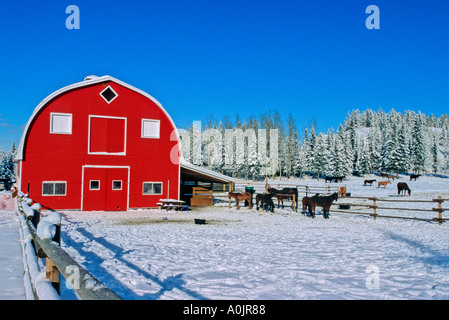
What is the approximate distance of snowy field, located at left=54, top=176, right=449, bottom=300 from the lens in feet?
19.1

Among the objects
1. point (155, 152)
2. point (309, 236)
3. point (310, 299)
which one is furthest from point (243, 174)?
point (310, 299)

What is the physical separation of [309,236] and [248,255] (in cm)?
403

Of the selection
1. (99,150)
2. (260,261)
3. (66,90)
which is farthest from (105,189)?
(260,261)

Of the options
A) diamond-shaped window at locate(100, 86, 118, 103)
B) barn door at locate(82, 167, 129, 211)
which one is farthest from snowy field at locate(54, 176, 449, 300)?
diamond-shaped window at locate(100, 86, 118, 103)

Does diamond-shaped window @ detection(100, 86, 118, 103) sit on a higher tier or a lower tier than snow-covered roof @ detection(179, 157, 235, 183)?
higher

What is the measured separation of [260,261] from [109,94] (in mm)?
15649

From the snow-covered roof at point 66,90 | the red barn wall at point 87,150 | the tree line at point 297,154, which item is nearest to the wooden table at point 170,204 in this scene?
the red barn wall at point 87,150

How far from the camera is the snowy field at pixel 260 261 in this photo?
5.81 meters

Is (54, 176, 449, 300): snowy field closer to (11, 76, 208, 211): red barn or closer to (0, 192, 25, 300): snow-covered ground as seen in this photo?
(0, 192, 25, 300): snow-covered ground

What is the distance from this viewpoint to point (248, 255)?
8477 millimetres

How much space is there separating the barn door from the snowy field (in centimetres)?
601

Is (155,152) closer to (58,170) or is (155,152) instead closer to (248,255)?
(58,170)

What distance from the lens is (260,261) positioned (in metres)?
7.84

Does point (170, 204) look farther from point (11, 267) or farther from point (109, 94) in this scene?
point (11, 267)
